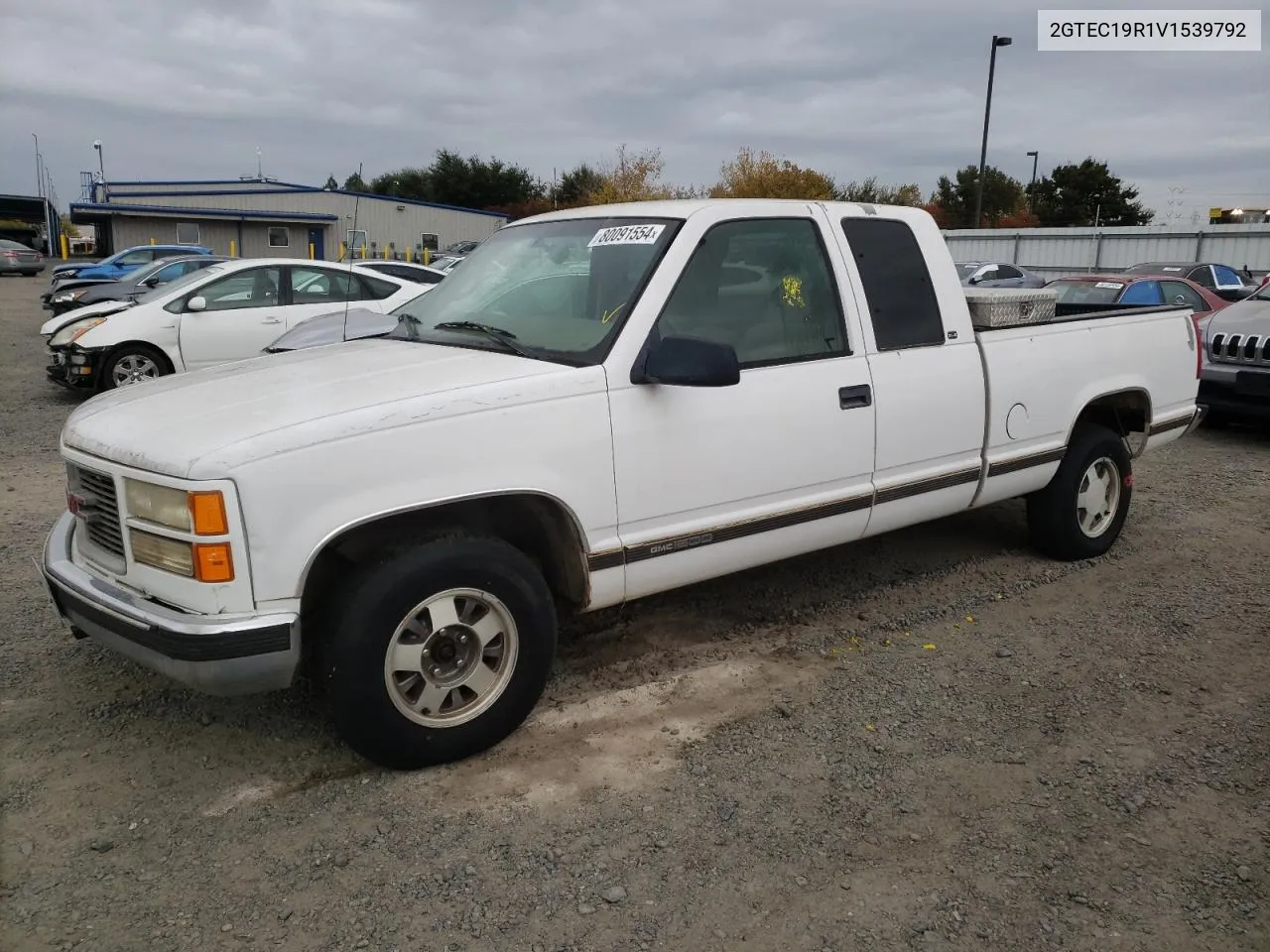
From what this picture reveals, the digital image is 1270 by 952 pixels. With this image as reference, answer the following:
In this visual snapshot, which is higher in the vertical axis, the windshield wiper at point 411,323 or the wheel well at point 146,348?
the windshield wiper at point 411,323

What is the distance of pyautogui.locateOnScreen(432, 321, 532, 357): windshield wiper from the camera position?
370 centimetres

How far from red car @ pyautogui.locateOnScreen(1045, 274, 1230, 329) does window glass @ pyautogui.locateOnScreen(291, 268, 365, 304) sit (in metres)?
8.02

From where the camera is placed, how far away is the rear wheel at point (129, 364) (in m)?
10.2

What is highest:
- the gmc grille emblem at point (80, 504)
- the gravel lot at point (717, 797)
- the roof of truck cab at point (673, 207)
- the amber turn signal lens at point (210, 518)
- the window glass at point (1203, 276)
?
the roof of truck cab at point (673, 207)

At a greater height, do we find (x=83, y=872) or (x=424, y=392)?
(x=424, y=392)

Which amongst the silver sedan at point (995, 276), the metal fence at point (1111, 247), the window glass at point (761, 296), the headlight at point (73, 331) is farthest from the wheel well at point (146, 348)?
the metal fence at point (1111, 247)

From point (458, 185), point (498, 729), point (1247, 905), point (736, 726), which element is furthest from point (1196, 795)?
point (458, 185)

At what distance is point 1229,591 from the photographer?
5.27m

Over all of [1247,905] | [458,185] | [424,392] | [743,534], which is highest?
[458,185]

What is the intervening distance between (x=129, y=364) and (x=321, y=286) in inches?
85.4

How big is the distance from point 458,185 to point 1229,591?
226ft

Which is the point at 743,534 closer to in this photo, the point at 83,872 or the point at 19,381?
the point at 83,872

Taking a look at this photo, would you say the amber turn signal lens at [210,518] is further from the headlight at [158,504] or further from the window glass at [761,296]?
the window glass at [761,296]

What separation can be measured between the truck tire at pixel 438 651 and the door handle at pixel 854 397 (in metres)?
1.53
